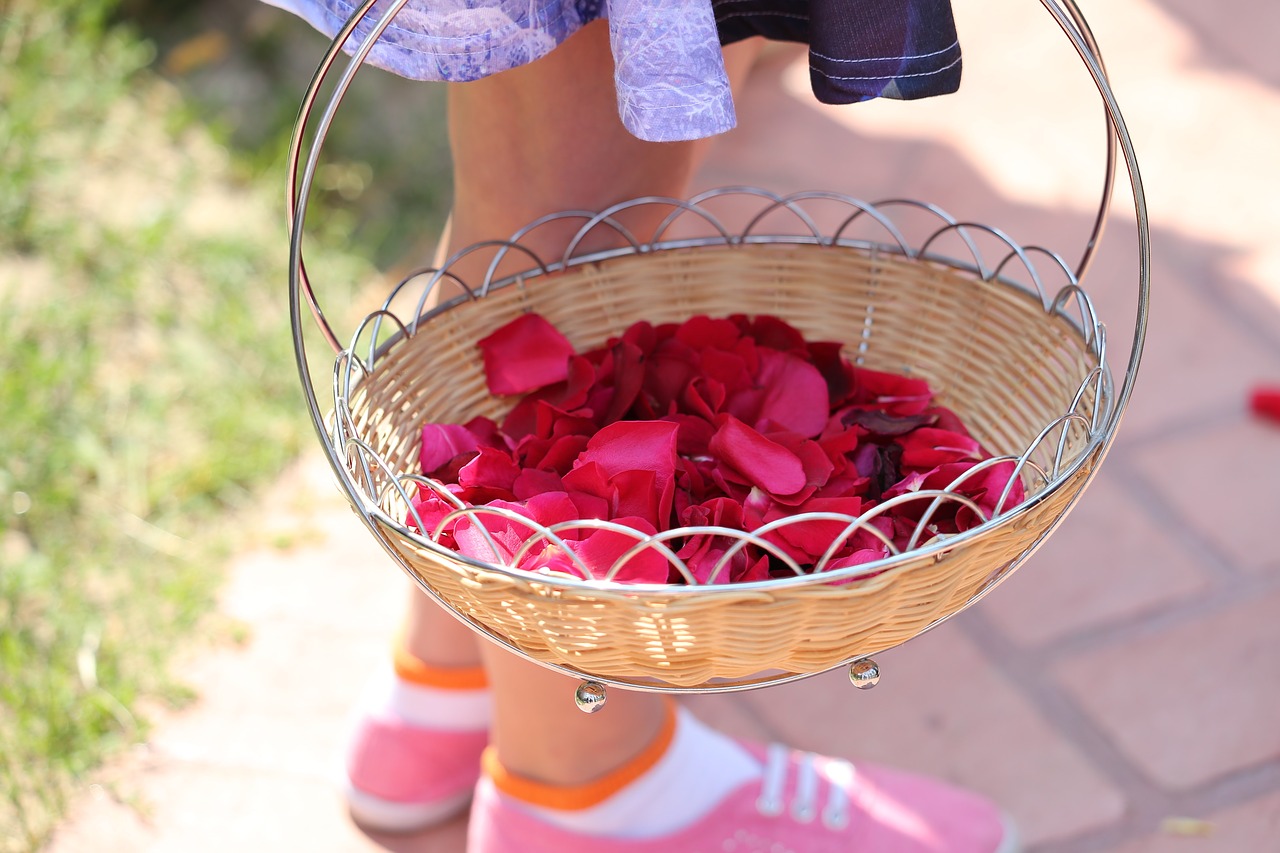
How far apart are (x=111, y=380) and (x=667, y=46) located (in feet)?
3.71

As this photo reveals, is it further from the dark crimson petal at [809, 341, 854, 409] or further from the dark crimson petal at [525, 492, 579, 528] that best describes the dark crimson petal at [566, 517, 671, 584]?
the dark crimson petal at [809, 341, 854, 409]

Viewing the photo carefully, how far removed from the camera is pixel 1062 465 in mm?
609

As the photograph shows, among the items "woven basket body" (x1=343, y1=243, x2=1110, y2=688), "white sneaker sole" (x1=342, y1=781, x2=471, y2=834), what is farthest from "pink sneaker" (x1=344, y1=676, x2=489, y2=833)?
"woven basket body" (x1=343, y1=243, x2=1110, y2=688)

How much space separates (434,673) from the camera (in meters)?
1.01

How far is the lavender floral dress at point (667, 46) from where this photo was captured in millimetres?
589

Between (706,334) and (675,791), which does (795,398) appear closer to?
(706,334)

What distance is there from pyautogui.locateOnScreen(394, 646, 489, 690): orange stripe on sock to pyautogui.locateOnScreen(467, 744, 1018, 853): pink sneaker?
3.7 inches

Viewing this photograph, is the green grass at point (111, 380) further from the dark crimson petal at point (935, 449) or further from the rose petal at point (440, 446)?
the dark crimson petal at point (935, 449)

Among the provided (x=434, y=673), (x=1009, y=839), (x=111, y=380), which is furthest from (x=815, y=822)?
(x=111, y=380)

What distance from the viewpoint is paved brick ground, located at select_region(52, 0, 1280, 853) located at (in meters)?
1.04

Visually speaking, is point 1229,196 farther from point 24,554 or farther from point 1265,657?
point 24,554

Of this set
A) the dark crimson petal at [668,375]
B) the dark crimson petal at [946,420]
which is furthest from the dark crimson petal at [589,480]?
the dark crimson petal at [946,420]

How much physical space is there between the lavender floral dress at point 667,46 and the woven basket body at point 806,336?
0.60 ft

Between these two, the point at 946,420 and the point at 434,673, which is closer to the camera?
the point at 946,420
